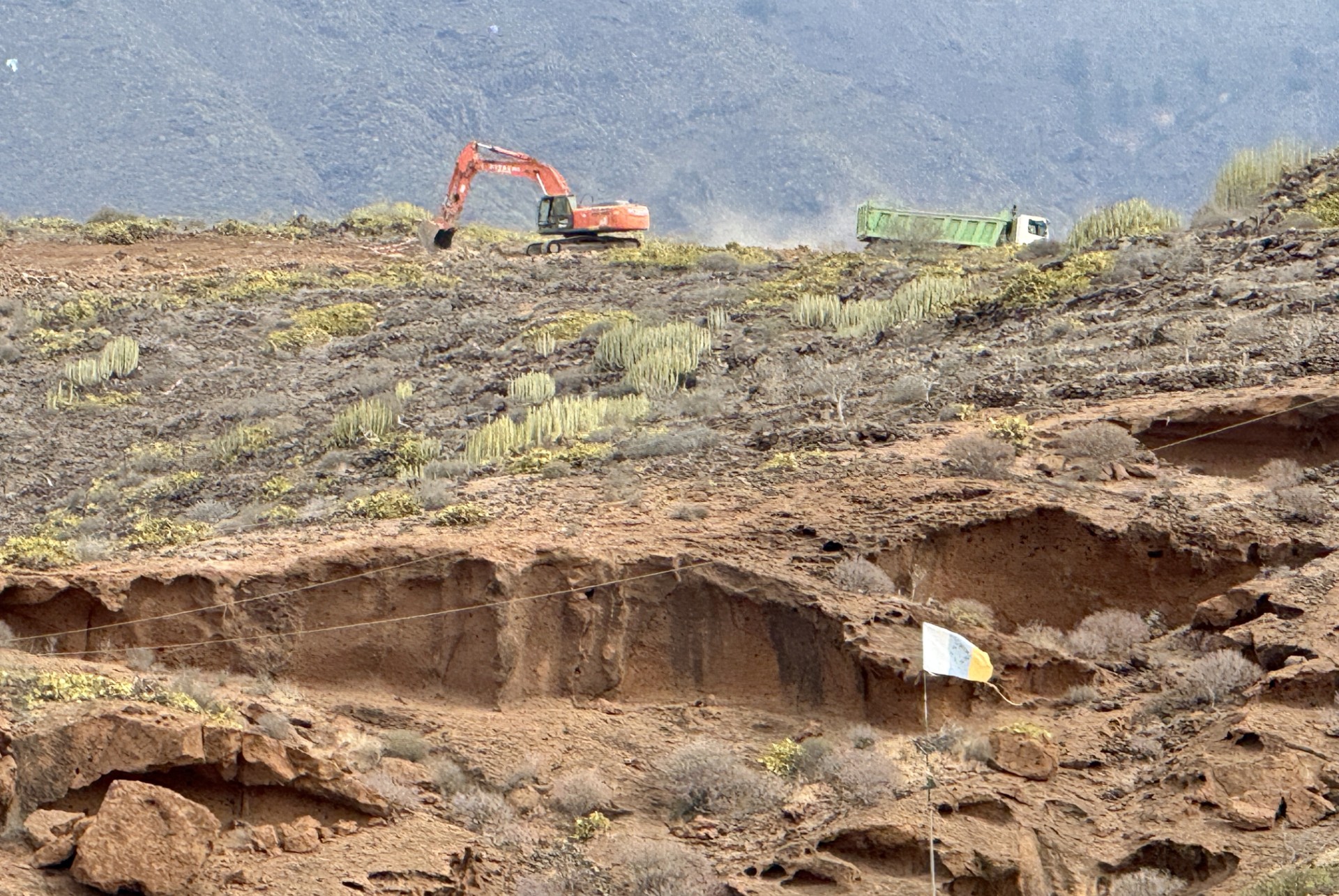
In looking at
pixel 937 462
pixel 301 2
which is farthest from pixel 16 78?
pixel 937 462

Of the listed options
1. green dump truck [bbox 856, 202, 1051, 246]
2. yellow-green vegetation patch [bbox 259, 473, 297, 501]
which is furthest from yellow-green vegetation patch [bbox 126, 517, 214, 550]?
green dump truck [bbox 856, 202, 1051, 246]

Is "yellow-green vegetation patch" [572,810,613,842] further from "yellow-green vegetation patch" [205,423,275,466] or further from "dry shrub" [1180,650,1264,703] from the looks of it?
"yellow-green vegetation patch" [205,423,275,466]

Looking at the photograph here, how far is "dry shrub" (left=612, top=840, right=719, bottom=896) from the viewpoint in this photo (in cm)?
1378

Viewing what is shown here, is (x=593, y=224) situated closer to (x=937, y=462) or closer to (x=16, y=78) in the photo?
(x=937, y=462)

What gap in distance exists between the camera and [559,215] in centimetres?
4250

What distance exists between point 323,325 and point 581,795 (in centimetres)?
1948

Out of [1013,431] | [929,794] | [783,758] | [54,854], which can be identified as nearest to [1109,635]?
[783,758]

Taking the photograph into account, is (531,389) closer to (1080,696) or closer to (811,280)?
(811,280)

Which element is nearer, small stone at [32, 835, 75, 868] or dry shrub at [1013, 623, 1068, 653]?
small stone at [32, 835, 75, 868]

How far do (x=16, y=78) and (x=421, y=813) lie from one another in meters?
68.3

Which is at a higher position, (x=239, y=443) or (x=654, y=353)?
(x=654, y=353)

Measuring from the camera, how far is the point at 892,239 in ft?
127

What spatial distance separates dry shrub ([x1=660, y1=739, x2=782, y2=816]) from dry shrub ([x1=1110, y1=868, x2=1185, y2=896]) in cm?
260

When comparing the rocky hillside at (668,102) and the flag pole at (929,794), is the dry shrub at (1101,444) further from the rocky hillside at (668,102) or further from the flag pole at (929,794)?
the rocky hillside at (668,102)
